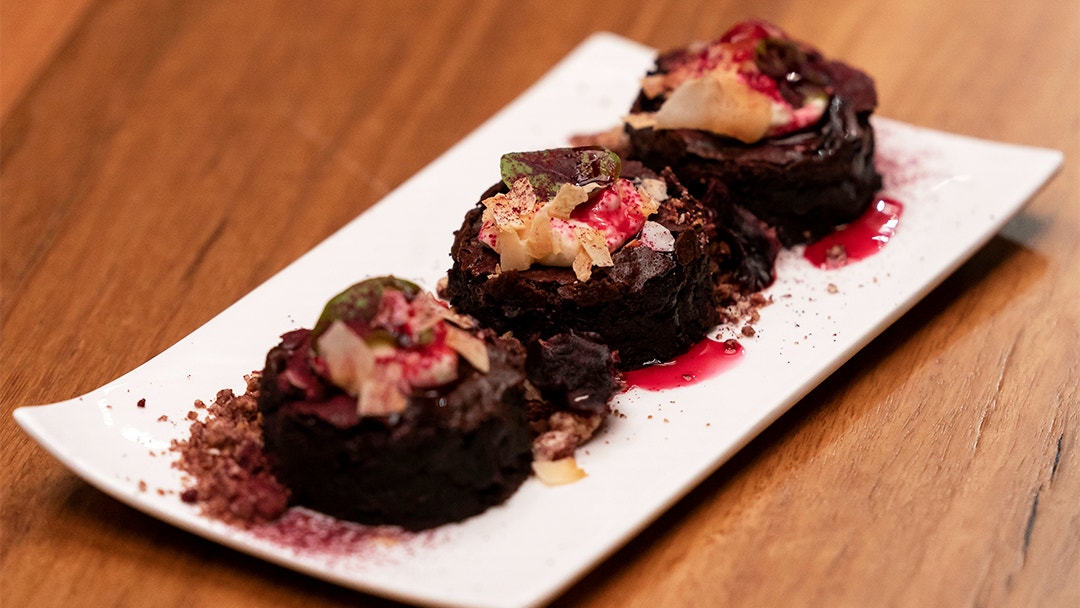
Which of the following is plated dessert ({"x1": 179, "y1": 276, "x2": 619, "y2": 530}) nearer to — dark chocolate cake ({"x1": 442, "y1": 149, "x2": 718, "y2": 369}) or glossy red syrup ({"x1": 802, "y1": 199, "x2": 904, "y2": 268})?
dark chocolate cake ({"x1": 442, "y1": 149, "x2": 718, "y2": 369})

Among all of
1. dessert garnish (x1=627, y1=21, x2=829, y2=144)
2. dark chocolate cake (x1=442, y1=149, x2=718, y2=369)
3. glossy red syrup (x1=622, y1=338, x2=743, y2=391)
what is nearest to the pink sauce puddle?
dark chocolate cake (x1=442, y1=149, x2=718, y2=369)

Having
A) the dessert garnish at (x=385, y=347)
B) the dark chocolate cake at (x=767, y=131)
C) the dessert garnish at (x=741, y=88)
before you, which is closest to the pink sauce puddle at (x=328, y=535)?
the dessert garnish at (x=385, y=347)

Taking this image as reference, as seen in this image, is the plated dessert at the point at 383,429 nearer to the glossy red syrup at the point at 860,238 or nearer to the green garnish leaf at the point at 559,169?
the green garnish leaf at the point at 559,169

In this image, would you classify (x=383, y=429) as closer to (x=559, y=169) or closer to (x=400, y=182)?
(x=559, y=169)

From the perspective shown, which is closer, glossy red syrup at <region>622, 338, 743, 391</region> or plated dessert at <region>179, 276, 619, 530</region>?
plated dessert at <region>179, 276, 619, 530</region>

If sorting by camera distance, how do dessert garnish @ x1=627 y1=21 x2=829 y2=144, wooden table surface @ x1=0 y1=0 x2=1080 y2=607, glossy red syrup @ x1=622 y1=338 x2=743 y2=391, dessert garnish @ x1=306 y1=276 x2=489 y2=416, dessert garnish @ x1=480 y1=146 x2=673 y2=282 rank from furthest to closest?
dessert garnish @ x1=627 y1=21 x2=829 y2=144
glossy red syrup @ x1=622 y1=338 x2=743 y2=391
dessert garnish @ x1=480 y1=146 x2=673 y2=282
wooden table surface @ x1=0 y1=0 x2=1080 y2=607
dessert garnish @ x1=306 y1=276 x2=489 y2=416

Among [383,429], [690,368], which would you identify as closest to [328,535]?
[383,429]

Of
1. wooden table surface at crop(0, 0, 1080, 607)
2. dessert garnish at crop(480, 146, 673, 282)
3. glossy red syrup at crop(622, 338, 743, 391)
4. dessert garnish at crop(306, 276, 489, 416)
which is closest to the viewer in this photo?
dessert garnish at crop(306, 276, 489, 416)

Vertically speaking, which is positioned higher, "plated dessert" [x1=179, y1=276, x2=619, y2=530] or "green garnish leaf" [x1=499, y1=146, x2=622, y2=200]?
"green garnish leaf" [x1=499, y1=146, x2=622, y2=200]
